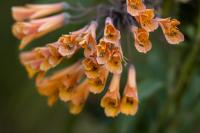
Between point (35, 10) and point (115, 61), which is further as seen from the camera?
point (35, 10)

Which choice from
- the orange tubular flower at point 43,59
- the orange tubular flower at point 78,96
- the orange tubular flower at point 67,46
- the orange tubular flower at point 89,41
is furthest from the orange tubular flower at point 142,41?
the orange tubular flower at point 78,96

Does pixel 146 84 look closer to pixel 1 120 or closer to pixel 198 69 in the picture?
pixel 198 69

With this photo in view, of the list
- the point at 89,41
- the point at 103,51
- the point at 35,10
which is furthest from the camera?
the point at 35,10

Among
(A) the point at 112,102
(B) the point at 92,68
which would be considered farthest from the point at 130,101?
(B) the point at 92,68

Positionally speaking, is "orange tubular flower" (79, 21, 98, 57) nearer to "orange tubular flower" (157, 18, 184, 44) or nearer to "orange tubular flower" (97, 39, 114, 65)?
"orange tubular flower" (97, 39, 114, 65)

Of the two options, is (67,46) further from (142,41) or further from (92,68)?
(142,41)

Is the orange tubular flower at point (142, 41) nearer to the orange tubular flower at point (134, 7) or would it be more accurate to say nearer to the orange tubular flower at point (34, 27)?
the orange tubular flower at point (134, 7)

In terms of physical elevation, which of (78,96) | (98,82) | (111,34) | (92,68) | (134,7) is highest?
(134,7)
